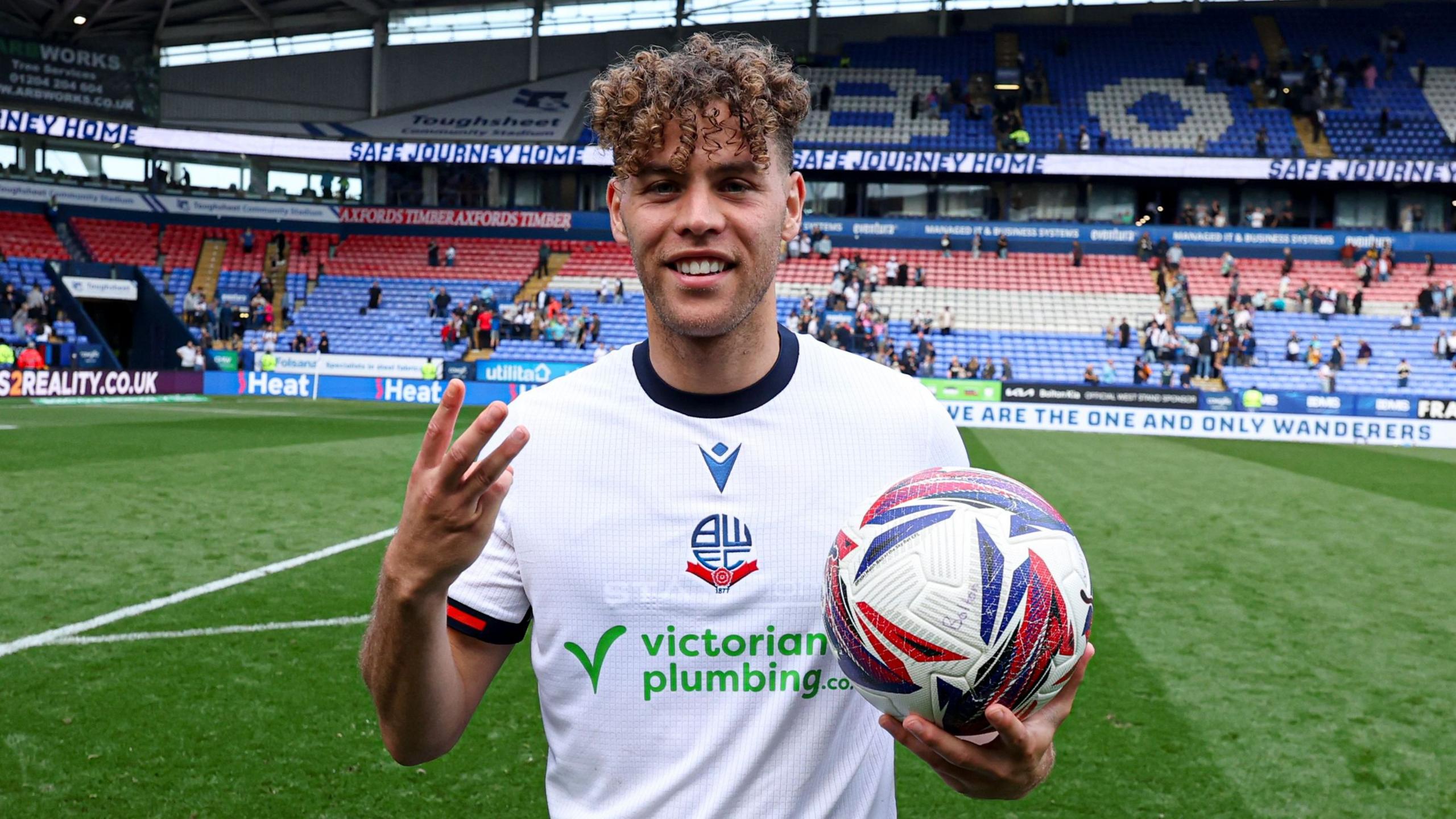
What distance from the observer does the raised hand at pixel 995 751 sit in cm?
172

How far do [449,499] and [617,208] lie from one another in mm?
814

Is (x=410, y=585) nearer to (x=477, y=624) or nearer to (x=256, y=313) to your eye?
(x=477, y=624)

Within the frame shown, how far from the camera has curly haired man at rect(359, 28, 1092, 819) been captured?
6.41ft

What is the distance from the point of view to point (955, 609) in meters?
1.81

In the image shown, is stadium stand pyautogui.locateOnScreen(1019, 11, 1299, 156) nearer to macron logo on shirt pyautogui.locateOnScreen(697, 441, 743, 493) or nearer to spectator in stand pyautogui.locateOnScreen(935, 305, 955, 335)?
spectator in stand pyautogui.locateOnScreen(935, 305, 955, 335)

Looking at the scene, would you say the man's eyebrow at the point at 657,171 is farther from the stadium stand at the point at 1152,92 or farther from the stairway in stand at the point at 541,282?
the stadium stand at the point at 1152,92

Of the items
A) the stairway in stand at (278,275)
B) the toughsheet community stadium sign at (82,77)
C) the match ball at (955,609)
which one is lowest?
the match ball at (955,609)

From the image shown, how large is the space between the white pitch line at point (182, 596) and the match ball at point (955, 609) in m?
5.28

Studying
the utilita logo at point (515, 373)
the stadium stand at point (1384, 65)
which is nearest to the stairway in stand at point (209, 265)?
the utilita logo at point (515, 373)

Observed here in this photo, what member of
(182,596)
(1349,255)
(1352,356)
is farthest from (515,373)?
(1349,255)

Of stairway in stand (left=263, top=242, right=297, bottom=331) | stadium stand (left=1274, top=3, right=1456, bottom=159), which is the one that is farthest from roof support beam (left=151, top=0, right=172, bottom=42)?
stadium stand (left=1274, top=3, right=1456, bottom=159)

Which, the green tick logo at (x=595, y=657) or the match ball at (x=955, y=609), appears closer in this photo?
the match ball at (x=955, y=609)

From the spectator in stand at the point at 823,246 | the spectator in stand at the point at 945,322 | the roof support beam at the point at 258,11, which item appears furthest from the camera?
the roof support beam at the point at 258,11

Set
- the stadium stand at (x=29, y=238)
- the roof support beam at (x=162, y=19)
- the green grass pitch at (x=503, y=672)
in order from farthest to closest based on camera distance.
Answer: the roof support beam at (x=162, y=19) < the stadium stand at (x=29, y=238) < the green grass pitch at (x=503, y=672)
